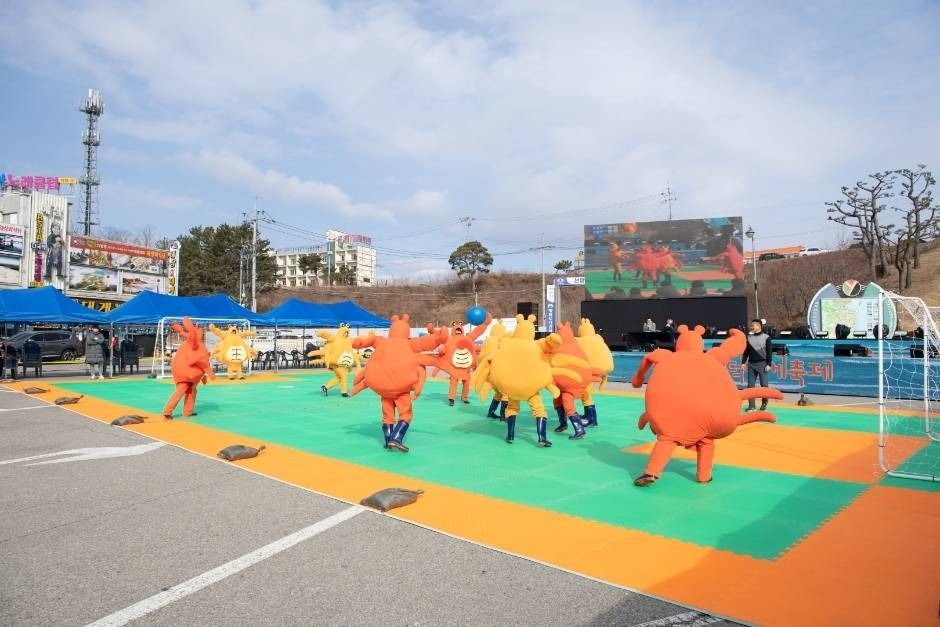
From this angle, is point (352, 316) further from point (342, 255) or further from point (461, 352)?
point (342, 255)

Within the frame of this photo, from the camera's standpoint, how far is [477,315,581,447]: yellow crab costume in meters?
7.84

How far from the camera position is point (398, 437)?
7809 mm

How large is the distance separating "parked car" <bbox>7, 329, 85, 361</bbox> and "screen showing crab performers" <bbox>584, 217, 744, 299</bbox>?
26.7 m

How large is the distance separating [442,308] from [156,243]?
28.1 m

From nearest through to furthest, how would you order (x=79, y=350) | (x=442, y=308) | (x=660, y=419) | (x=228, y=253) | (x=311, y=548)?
(x=311, y=548) → (x=660, y=419) → (x=79, y=350) → (x=228, y=253) → (x=442, y=308)

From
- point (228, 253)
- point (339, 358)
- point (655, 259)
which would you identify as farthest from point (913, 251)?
point (228, 253)

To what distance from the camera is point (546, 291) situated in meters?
35.2

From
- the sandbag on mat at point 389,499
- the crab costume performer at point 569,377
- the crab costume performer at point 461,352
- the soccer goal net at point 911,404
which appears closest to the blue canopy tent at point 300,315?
the crab costume performer at point 461,352

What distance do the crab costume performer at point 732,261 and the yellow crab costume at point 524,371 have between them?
2159 cm

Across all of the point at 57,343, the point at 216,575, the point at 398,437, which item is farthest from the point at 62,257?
the point at 216,575

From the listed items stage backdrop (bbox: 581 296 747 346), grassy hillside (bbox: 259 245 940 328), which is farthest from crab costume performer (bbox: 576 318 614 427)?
grassy hillside (bbox: 259 245 940 328)

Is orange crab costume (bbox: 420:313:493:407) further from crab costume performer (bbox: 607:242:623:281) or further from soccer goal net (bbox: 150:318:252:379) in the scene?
crab costume performer (bbox: 607:242:623:281)

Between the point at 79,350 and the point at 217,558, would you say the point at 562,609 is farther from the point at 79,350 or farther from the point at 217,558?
the point at 79,350

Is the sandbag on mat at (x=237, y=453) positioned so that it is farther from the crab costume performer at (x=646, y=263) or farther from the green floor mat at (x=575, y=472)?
the crab costume performer at (x=646, y=263)
